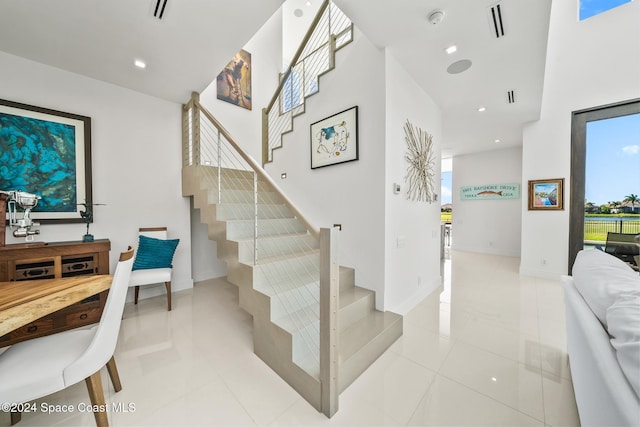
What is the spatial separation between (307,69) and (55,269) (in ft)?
13.5

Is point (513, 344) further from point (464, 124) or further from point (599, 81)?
point (599, 81)

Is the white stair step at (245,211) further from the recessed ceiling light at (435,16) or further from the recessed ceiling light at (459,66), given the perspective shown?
the recessed ceiling light at (459,66)

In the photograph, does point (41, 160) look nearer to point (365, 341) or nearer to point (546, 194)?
point (365, 341)

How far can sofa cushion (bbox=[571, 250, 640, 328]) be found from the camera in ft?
3.55

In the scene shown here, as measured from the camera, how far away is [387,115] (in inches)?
93.4

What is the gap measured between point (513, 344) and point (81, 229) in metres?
5.07

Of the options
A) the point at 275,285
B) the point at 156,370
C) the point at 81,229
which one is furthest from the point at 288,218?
the point at 81,229

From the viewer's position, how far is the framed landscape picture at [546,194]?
401 centimetres

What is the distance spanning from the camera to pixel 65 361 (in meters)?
1.20

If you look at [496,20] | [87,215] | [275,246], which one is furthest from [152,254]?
[496,20]

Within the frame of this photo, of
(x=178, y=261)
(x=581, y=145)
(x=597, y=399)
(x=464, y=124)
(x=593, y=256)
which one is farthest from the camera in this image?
(x=464, y=124)

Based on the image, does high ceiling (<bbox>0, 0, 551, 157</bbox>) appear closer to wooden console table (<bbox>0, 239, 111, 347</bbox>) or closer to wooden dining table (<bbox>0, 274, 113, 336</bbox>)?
wooden console table (<bbox>0, 239, 111, 347</bbox>)

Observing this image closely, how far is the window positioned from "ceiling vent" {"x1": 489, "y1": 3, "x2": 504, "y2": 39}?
3.72 metres

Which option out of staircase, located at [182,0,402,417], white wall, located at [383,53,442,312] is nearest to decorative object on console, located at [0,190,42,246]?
staircase, located at [182,0,402,417]
